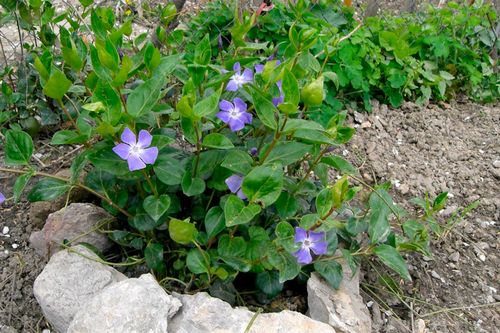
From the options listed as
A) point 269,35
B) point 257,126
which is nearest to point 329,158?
point 257,126

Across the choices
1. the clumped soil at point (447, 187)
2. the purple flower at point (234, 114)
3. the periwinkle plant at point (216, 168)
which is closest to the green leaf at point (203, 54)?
the periwinkle plant at point (216, 168)

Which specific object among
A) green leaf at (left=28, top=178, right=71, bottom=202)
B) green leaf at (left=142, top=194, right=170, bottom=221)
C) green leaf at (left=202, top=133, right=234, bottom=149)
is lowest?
green leaf at (left=28, top=178, right=71, bottom=202)

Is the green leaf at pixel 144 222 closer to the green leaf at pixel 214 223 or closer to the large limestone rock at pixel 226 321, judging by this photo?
the green leaf at pixel 214 223

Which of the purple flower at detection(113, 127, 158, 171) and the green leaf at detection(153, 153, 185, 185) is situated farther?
the green leaf at detection(153, 153, 185, 185)

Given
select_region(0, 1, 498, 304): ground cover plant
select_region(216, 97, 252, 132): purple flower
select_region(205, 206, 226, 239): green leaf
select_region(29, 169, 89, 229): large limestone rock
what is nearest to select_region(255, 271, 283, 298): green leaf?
select_region(0, 1, 498, 304): ground cover plant

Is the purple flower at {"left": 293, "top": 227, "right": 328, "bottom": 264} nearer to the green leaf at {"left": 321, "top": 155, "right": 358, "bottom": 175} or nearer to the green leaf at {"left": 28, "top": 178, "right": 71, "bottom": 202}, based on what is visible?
the green leaf at {"left": 321, "top": 155, "right": 358, "bottom": 175}

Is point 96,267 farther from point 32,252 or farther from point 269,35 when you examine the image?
point 269,35

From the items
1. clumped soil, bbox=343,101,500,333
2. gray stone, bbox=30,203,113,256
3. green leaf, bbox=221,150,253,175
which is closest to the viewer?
green leaf, bbox=221,150,253,175
